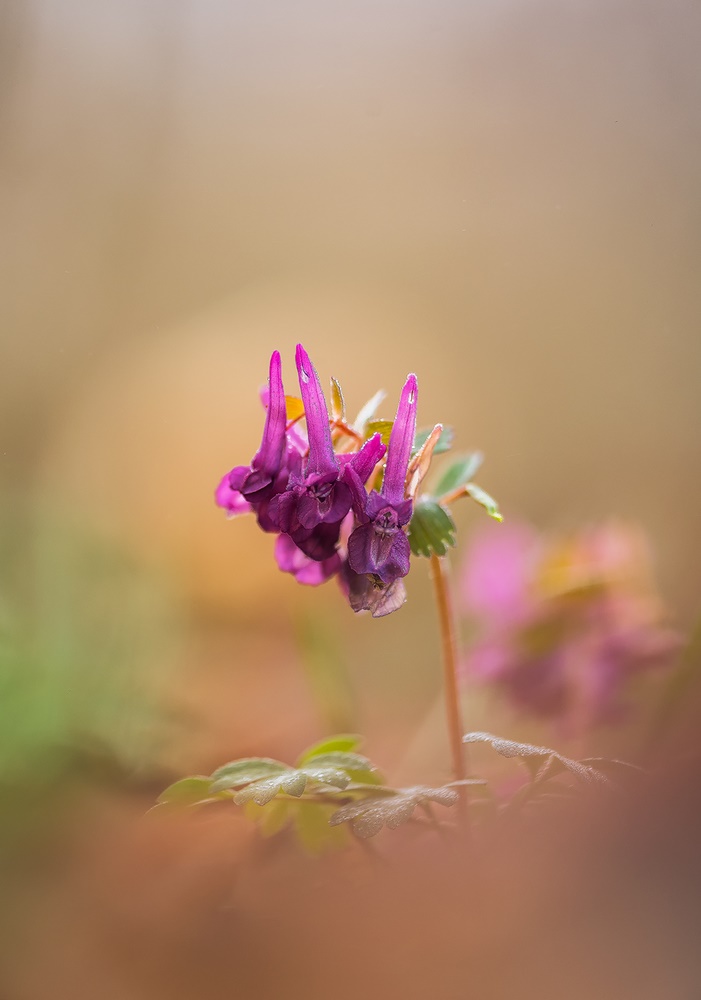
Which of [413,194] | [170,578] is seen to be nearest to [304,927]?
[170,578]

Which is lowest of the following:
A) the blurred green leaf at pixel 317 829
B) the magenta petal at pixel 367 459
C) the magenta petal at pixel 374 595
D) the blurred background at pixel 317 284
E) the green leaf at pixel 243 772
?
the blurred green leaf at pixel 317 829

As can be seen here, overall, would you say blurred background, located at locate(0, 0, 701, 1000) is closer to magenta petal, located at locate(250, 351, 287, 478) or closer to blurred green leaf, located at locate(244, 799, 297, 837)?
blurred green leaf, located at locate(244, 799, 297, 837)

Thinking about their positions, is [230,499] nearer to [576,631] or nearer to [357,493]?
[357,493]

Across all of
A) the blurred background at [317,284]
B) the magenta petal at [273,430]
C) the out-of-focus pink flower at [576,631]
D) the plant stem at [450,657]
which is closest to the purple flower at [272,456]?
the magenta petal at [273,430]

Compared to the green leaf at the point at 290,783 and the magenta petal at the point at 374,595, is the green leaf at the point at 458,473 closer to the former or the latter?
the magenta petal at the point at 374,595

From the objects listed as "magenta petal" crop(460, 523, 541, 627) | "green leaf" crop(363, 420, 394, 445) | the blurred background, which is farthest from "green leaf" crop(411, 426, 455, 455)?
the blurred background

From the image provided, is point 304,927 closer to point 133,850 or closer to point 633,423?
point 133,850
